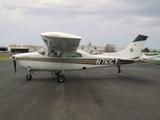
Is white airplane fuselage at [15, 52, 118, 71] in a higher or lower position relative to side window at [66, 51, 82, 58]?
lower

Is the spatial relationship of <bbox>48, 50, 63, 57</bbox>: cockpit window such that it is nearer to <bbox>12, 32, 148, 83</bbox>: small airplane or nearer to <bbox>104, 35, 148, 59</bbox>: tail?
<bbox>12, 32, 148, 83</bbox>: small airplane

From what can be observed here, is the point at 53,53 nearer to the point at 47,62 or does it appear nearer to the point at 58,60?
the point at 58,60

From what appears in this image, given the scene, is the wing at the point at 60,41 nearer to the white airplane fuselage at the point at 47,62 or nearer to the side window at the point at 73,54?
the side window at the point at 73,54

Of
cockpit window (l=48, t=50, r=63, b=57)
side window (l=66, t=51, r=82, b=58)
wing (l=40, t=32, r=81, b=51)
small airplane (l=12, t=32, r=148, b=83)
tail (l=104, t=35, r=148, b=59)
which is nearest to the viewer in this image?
wing (l=40, t=32, r=81, b=51)

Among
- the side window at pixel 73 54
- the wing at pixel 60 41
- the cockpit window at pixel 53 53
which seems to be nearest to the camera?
the wing at pixel 60 41

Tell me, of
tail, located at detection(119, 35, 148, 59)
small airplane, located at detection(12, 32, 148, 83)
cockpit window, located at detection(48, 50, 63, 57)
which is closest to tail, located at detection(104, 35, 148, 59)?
tail, located at detection(119, 35, 148, 59)

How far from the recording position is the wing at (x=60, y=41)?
6.80 m

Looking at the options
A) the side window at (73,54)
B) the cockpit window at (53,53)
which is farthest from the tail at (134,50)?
the cockpit window at (53,53)

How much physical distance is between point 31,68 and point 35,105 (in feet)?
14.6

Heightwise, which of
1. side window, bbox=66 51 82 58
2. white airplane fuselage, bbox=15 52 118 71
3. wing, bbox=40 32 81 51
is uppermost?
wing, bbox=40 32 81 51

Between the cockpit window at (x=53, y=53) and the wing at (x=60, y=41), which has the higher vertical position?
the wing at (x=60, y=41)

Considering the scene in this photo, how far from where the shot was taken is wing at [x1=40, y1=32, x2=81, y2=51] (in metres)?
6.80

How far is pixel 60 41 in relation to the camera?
756 centimetres

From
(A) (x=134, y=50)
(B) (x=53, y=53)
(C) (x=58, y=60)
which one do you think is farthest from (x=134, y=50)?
(B) (x=53, y=53)
